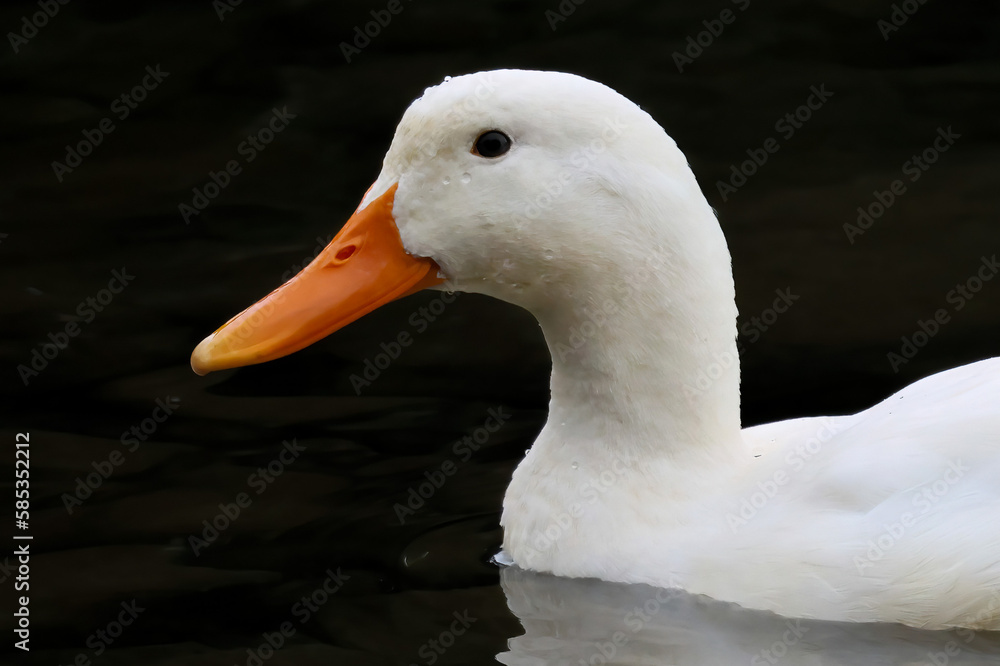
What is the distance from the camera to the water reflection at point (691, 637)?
4816mm

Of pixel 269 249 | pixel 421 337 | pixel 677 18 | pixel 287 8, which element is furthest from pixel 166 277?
pixel 677 18

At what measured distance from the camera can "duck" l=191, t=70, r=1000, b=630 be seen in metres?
4.78

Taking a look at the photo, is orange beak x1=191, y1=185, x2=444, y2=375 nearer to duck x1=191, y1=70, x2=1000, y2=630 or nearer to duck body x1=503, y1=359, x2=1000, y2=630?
duck x1=191, y1=70, x2=1000, y2=630

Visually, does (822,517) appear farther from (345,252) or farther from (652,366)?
(345,252)

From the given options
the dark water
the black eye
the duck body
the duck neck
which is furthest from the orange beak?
the dark water

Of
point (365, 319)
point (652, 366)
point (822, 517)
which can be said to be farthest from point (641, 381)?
point (365, 319)

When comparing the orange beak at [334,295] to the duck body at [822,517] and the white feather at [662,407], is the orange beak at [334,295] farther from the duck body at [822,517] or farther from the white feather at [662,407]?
the duck body at [822,517]

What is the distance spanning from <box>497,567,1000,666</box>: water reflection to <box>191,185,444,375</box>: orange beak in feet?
3.46

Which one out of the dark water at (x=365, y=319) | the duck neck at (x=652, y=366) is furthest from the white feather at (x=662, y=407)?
the dark water at (x=365, y=319)

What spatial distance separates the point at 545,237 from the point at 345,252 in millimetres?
648

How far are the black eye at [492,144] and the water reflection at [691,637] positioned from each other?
1.35 meters

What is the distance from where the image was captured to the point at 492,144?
4852 millimetres

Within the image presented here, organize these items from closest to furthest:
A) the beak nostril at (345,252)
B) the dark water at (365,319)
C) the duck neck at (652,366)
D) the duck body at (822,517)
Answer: the duck body at (822,517) → the duck neck at (652,366) → the beak nostril at (345,252) → the dark water at (365,319)

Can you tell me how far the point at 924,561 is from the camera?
4750 mm
